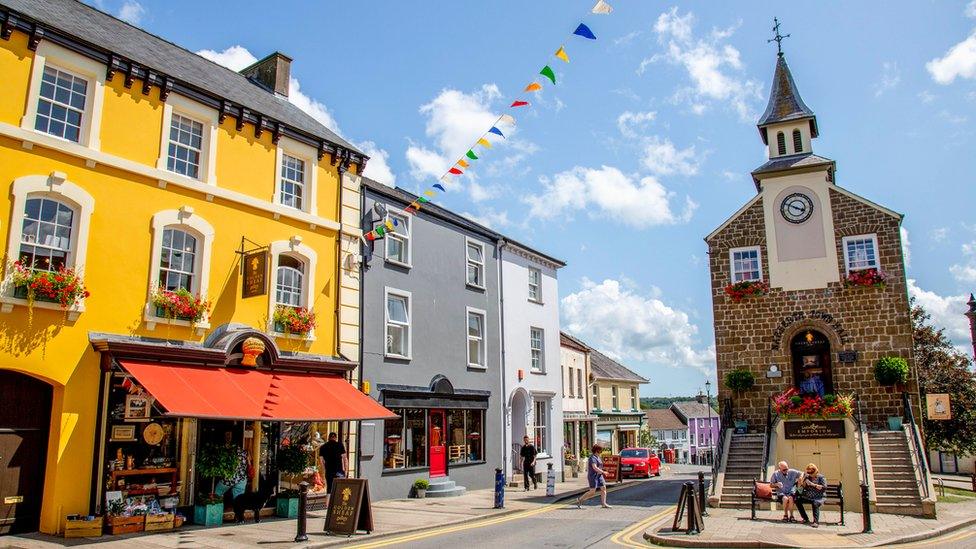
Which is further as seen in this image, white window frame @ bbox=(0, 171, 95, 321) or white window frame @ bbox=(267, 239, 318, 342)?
white window frame @ bbox=(267, 239, 318, 342)

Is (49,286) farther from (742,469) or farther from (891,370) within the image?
(891,370)

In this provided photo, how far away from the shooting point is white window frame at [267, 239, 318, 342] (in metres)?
16.7

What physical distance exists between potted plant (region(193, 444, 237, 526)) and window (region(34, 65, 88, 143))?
668cm

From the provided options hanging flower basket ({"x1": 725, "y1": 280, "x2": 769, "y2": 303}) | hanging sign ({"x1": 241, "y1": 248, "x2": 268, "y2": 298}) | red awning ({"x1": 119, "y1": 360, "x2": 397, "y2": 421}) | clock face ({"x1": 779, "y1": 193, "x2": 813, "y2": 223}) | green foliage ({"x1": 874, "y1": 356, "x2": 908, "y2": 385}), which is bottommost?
red awning ({"x1": 119, "y1": 360, "x2": 397, "y2": 421})

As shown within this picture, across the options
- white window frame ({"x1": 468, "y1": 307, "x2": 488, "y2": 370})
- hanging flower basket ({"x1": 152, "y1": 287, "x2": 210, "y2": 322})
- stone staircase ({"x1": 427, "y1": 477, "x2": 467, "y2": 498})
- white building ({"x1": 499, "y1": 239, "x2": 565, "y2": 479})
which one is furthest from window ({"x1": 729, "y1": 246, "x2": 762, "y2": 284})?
hanging flower basket ({"x1": 152, "y1": 287, "x2": 210, "y2": 322})

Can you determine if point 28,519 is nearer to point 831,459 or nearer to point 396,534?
point 396,534

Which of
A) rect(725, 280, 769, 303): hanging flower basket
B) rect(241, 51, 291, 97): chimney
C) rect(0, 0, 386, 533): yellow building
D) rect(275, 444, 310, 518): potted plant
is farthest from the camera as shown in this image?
rect(725, 280, 769, 303): hanging flower basket

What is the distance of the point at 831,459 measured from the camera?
779 inches

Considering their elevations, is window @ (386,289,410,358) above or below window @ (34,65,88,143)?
below

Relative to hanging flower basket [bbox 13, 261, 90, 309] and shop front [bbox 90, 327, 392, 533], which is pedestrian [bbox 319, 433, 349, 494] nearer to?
shop front [bbox 90, 327, 392, 533]

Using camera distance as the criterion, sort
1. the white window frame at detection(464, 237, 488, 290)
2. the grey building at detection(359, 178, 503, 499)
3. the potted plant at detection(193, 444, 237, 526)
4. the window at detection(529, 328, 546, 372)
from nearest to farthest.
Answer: the potted plant at detection(193, 444, 237, 526)
the grey building at detection(359, 178, 503, 499)
the white window frame at detection(464, 237, 488, 290)
the window at detection(529, 328, 546, 372)

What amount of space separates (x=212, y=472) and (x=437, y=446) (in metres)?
9.02

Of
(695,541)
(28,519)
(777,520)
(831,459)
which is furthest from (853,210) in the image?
(28,519)

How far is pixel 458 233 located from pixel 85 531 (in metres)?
14.7
